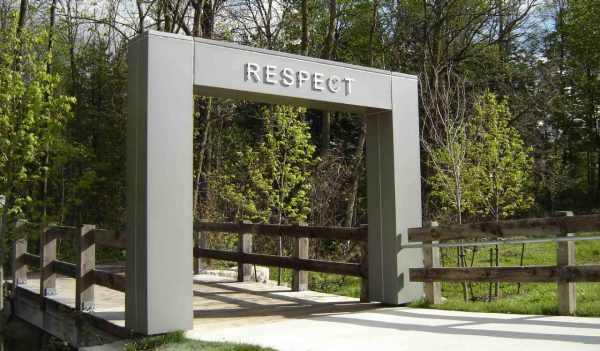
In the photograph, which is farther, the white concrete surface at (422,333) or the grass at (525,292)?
the grass at (525,292)

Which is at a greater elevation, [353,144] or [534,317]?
[353,144]

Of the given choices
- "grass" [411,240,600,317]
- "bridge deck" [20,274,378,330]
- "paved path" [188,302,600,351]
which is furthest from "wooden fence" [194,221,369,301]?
"paved path" [188,302,600,351]

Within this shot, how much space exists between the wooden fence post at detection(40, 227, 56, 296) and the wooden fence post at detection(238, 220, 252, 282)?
3182mm

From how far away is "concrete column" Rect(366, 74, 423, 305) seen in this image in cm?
872

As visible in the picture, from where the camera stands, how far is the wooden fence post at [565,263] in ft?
23.4

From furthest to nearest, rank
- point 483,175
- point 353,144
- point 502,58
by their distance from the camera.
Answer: point 353,144 < point 502,58 < point 483,175

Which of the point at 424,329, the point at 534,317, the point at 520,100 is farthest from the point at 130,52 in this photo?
the point at 520,100

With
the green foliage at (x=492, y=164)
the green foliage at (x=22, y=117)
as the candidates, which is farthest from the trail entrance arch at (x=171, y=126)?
the green foliage at (x=492, y=164)

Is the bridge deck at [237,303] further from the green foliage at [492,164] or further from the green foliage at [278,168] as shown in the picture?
the green foliage at [492,164]

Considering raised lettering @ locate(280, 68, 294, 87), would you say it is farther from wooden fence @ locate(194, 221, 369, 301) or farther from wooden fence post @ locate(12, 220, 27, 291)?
wooden fence post @ locate(12, 220, 27, 291)

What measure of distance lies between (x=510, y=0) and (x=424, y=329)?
68.0 ft

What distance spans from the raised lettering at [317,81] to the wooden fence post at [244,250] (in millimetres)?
3981

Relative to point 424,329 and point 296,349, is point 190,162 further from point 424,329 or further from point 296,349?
point 424,329

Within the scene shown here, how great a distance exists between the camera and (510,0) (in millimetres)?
24438
